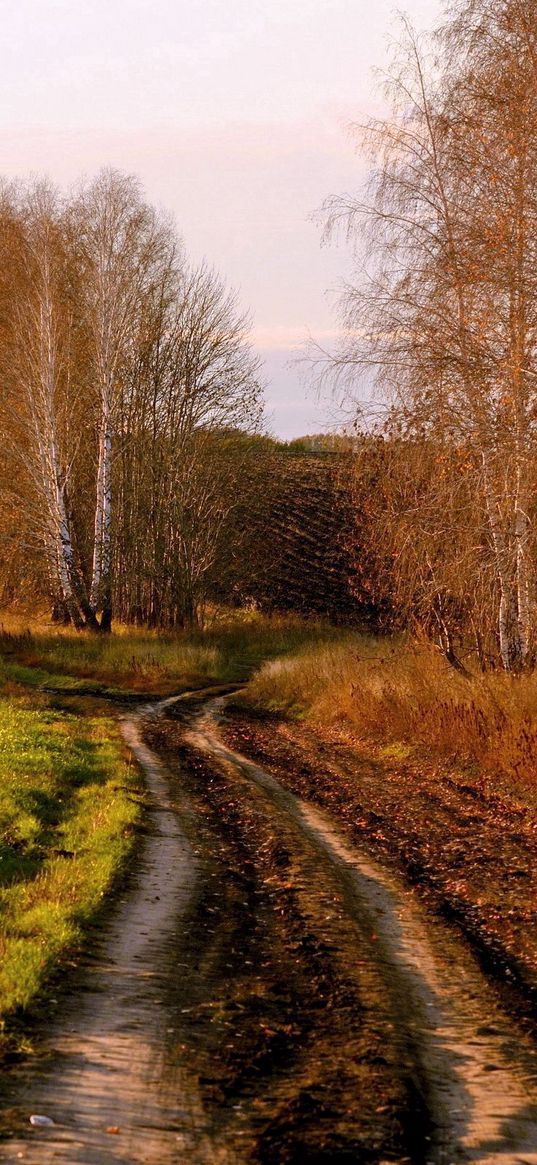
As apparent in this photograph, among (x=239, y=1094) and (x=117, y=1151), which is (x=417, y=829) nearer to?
(x=239, y=1094)

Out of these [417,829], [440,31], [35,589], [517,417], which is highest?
[440,31]

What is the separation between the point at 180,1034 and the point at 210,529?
31.4 m

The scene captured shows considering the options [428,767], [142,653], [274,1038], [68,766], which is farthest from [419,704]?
[142,653]

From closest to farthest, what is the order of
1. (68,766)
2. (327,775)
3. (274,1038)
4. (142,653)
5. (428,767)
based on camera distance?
→ 1. (274,1038)
2. (68,766)
3. (327,775)
4. (428,767)
5. (142,653)

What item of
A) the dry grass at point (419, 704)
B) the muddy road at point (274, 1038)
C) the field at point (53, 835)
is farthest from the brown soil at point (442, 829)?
the field at point (53, 835)

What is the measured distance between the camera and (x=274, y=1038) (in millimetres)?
6004

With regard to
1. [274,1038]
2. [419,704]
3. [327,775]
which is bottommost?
[327,775]

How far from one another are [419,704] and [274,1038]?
41.6 feet

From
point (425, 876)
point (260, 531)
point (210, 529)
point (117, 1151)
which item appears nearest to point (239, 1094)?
point (117, 1151)

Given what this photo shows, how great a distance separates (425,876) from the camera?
10117mm

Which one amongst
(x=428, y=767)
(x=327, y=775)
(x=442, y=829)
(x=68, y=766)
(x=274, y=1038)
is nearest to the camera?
(x=274, y=1038)

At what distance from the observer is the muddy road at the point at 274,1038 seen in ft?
15.7

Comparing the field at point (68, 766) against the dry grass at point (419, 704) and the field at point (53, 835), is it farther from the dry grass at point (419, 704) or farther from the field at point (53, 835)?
the dry grass at point (419, 704)

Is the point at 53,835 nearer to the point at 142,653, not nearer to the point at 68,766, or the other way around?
the point at 68,766
